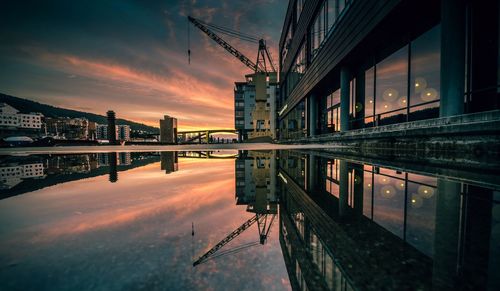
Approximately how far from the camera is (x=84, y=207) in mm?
1908

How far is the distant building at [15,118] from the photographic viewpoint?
395ft

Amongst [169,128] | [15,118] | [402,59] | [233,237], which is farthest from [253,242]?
[15,118]

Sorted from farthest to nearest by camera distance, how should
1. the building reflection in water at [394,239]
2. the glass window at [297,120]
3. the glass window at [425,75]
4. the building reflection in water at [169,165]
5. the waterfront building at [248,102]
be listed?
the waterfront building at [248,102], the glass window at [297,120], the glass window at [425,75], the building reflection in water at [169,165], the building reflection in water at [394,239]

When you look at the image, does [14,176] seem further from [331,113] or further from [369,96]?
[331,113]

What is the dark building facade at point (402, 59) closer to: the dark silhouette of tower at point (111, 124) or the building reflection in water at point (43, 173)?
the building reflection in water at point (43, 173)

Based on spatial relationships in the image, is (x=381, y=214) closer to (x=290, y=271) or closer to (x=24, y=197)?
(x=290, y=271)

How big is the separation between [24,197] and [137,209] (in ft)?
4.74

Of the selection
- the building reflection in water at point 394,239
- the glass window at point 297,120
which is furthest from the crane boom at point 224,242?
the glass window at point 297,120

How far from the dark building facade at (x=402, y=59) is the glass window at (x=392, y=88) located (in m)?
0.04

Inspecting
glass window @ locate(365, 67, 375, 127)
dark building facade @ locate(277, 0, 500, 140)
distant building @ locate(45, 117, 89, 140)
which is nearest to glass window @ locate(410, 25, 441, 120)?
dark building facade @ locate(277, 0, 500, 140)

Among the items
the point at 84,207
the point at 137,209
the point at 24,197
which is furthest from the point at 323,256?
the point at 24,197

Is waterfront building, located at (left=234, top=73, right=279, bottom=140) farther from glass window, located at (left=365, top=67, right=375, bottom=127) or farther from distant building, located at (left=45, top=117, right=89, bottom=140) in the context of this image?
distant building, located at (left=45, top=117, right=89, bottom=140)

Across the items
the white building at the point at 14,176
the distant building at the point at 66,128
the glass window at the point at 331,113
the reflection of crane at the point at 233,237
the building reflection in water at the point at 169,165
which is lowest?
the building reflection in water at the point at 169,165

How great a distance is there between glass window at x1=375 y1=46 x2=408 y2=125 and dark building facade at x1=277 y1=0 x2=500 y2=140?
0.13ft
